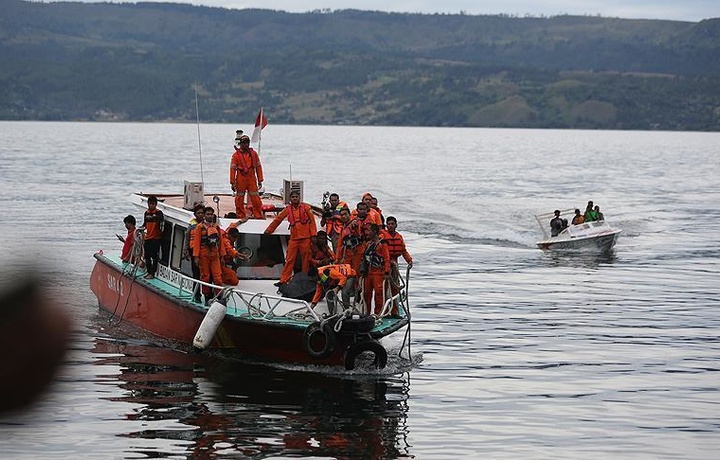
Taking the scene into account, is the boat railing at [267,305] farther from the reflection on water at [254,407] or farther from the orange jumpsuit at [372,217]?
the orange jumpsuit at [372,217]

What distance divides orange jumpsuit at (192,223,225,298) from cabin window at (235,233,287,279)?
99cm

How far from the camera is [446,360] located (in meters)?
20.3

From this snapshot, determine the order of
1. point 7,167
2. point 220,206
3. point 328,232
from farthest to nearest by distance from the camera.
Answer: point 7,167, point 220,206, point 328,232

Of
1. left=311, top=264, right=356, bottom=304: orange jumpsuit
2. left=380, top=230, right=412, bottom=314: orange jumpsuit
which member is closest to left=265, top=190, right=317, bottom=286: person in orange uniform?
left=311, top=264, right=356, bottom=304: orange jumpsuit

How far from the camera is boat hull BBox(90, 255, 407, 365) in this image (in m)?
18.0

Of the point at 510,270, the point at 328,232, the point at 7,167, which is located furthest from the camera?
the point at 7,167

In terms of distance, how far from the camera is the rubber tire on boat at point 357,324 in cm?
1755

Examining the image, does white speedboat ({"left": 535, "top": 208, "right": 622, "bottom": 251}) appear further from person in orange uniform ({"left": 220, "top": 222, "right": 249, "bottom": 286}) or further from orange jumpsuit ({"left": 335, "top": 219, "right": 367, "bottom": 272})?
person in orange uniform ({"left": 220, "top": 222, "right": 249, "bottom": 286})

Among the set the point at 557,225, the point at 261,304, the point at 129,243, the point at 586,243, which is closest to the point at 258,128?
the point at 129,243

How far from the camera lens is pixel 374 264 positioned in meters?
18.5

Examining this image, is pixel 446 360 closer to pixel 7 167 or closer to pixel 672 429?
pixel 672 429

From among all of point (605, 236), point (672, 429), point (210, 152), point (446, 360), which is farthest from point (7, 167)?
point (672, 429)

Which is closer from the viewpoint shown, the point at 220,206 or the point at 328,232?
the point at 328,232

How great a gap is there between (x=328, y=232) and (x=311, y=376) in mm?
3107
